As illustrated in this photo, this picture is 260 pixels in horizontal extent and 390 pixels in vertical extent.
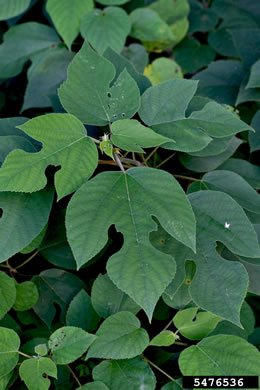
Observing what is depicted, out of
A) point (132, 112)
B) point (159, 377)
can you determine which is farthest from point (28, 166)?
point (159, 377)

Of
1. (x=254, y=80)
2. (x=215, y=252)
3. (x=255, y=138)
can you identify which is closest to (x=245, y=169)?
(x=255, y=138)

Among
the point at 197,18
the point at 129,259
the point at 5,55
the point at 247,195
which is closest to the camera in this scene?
the point at 129,259

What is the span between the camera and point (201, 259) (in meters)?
1.20

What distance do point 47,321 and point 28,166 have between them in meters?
0.52

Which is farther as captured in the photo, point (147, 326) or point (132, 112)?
point (147, 326)

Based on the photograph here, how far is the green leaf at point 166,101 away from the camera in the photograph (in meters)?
1.30

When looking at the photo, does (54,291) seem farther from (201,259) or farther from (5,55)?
(5,55)

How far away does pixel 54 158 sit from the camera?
1.13 meters

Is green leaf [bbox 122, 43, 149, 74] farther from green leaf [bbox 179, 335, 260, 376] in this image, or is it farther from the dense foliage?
green leaf [bbox 179, 335, 260, 376]

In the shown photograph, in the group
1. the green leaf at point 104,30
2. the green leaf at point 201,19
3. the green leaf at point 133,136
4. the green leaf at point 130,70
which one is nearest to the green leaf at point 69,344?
the green leaf at point 133,136

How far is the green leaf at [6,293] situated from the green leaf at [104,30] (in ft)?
2.99

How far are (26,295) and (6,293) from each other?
0.35 ft

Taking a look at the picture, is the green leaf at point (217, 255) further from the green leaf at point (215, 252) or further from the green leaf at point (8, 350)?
the green leaf at point (8, 350)

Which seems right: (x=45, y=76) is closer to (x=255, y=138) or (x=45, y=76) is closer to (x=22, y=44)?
(x=22, y=44)
